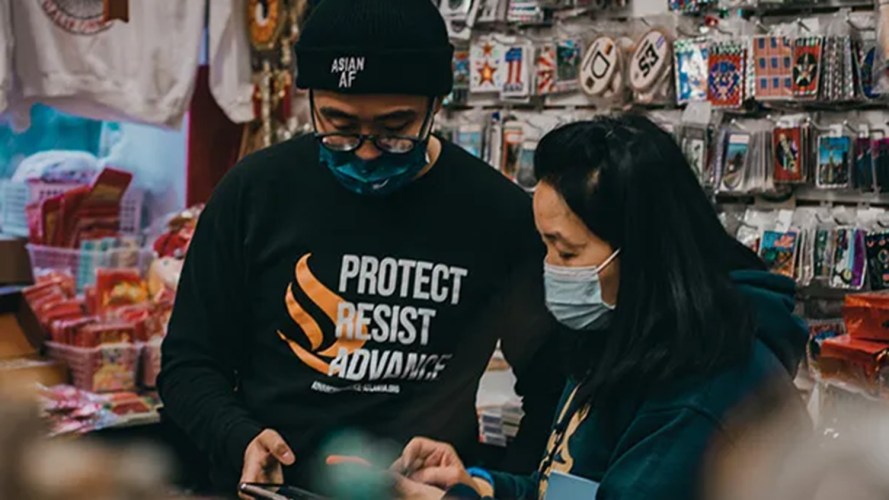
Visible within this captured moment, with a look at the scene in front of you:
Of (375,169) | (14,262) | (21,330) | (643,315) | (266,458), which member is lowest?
(21,330)

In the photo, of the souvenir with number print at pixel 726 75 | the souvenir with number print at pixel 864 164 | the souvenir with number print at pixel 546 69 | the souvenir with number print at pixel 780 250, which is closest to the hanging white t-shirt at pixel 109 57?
the souvenir with number print at pixel 546 69

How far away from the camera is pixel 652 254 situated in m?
1.48

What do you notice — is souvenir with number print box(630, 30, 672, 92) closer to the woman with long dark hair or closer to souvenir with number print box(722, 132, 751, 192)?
souvenir with number print box(722, 132, 751, 192)

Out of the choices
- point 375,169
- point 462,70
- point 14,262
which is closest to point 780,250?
→ point 462,70

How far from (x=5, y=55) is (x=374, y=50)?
8.60 feet

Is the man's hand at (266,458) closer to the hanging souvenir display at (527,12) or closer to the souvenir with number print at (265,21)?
the hanging souvenir display at (527,12)

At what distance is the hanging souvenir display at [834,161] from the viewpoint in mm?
3271

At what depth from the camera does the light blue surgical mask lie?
1.57 metres

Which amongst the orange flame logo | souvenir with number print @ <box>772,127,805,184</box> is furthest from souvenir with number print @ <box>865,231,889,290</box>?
the orange flame logo

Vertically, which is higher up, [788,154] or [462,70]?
[462,70]

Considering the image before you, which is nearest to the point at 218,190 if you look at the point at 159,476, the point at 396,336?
the point at 396,336

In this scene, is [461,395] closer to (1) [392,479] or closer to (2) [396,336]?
(2) [396,336]

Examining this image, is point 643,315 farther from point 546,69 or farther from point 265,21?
point 265,21

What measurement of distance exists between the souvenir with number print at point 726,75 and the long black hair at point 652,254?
2052 mm
